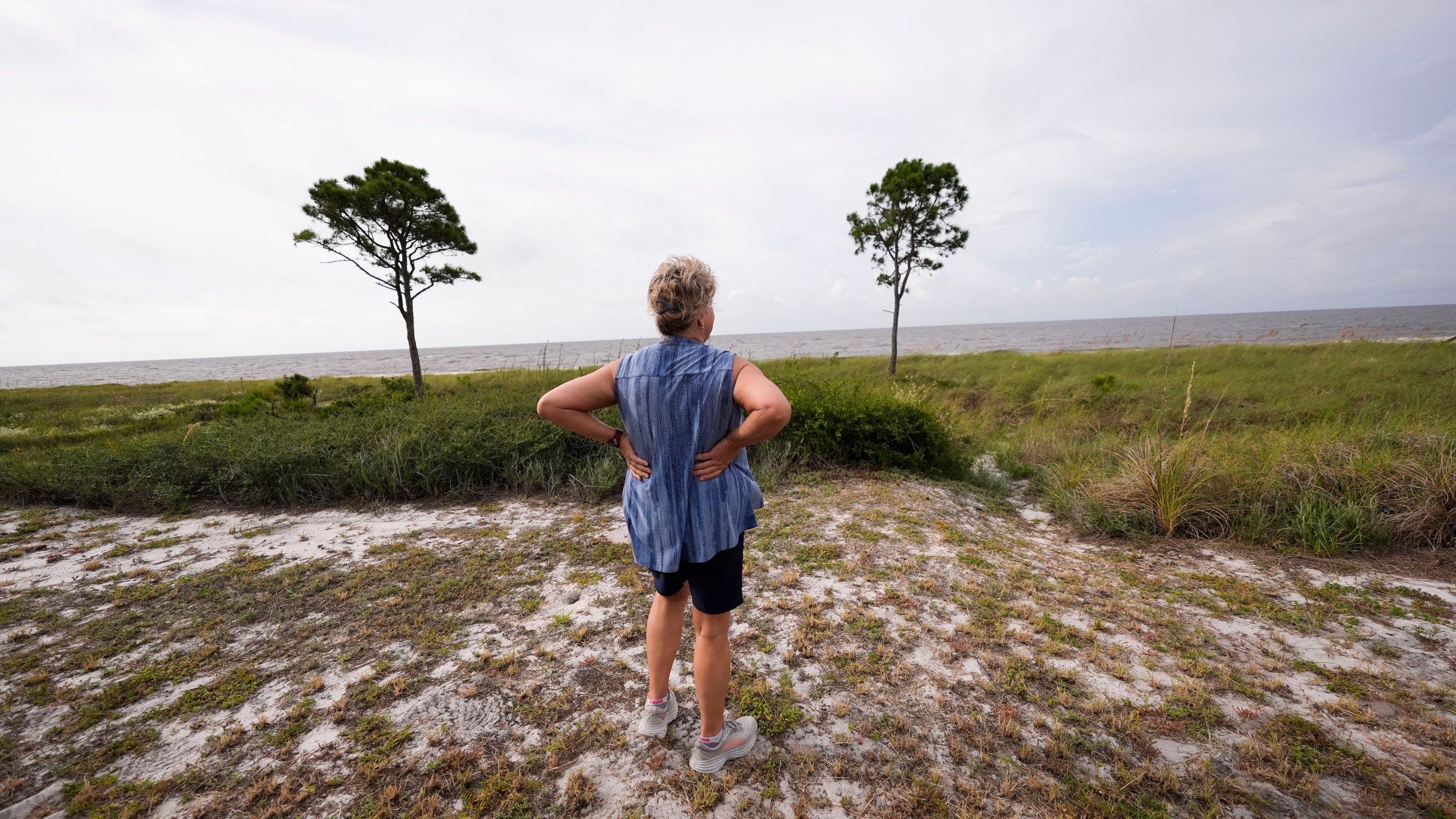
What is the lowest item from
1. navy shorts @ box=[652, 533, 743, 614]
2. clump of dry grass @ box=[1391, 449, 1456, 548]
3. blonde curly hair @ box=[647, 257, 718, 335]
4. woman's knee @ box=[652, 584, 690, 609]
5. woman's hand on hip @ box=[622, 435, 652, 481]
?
clump of dry grass @ box=[1391, 449, 1456, 548]

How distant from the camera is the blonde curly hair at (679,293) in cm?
183

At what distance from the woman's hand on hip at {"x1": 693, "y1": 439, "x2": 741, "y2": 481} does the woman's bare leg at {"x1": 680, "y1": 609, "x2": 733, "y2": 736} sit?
1.83ft

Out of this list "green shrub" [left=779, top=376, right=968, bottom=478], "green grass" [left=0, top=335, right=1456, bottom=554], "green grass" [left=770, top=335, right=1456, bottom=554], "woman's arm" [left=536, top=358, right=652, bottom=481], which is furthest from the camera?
"green shrub" [left=779, top=376, right=968, bottom=478]

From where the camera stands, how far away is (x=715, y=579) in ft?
6.39

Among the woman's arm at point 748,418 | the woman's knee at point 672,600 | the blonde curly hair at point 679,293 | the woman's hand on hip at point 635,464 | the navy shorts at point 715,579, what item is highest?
the blonde curly hair at point 679,293

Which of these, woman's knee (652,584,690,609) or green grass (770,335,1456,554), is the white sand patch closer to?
woman's knee (652,584,690,609)

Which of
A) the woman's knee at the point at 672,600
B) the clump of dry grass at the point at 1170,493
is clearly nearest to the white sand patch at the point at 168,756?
the woman's knee at the point at 672,600

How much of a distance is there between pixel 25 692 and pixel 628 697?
301 centimetres

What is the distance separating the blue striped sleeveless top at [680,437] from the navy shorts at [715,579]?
0.04 metres

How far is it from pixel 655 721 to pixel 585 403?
4.78 feet

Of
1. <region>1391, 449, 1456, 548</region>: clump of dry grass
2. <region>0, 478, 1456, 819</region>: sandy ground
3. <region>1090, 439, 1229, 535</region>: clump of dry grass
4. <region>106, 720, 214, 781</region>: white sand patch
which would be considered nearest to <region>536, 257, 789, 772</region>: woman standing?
<region>0, 478, 1456, 819</region>: sandy ground

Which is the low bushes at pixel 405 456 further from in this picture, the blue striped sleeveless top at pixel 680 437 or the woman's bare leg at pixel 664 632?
the blue striped sleeveless top at pixel 680 437

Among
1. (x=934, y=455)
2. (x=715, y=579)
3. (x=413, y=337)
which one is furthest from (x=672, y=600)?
(x=413, y=337)

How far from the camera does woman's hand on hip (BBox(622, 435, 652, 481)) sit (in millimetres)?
1982
